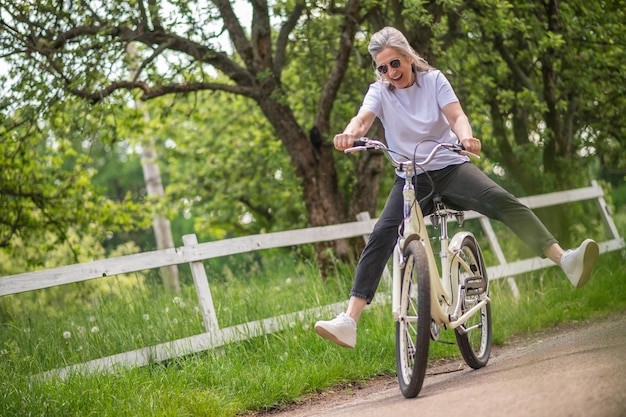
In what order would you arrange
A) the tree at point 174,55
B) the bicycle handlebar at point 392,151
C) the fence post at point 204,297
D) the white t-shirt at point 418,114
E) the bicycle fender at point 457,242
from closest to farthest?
the bicycle handlebar at point 392,151 < the white t-shirt at point 418,114 < the bicycle fender at point 457,242 < the fence post at point 204,297 < the tree at point 174,55

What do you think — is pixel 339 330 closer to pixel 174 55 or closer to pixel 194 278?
pixel 194 278

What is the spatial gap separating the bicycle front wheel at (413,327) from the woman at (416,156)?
1.20 ft

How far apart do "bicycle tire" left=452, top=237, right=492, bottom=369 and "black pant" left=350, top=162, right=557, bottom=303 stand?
1.38ft

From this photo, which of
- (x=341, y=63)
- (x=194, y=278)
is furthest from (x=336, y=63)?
(x=194, y=278)

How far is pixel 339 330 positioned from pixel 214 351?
163cm

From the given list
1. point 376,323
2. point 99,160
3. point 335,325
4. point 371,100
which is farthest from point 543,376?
point 99,160

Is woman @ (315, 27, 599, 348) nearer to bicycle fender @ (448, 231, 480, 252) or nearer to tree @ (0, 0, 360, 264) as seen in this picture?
bicycle fender @ (448, 231, 480, 252)

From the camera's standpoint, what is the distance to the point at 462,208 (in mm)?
5637

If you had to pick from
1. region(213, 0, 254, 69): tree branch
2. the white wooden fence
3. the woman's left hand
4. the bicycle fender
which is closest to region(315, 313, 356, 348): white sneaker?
the bicycle fender

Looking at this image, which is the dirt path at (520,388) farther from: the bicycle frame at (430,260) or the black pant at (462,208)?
the black pant at (462,208)

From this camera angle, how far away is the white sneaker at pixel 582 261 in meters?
5.18

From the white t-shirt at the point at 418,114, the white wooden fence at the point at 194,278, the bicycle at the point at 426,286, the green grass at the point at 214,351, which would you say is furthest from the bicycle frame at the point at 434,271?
the white wooden fence at the point at 194,278

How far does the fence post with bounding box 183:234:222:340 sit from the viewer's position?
6695 mm

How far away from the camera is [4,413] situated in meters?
5.21
